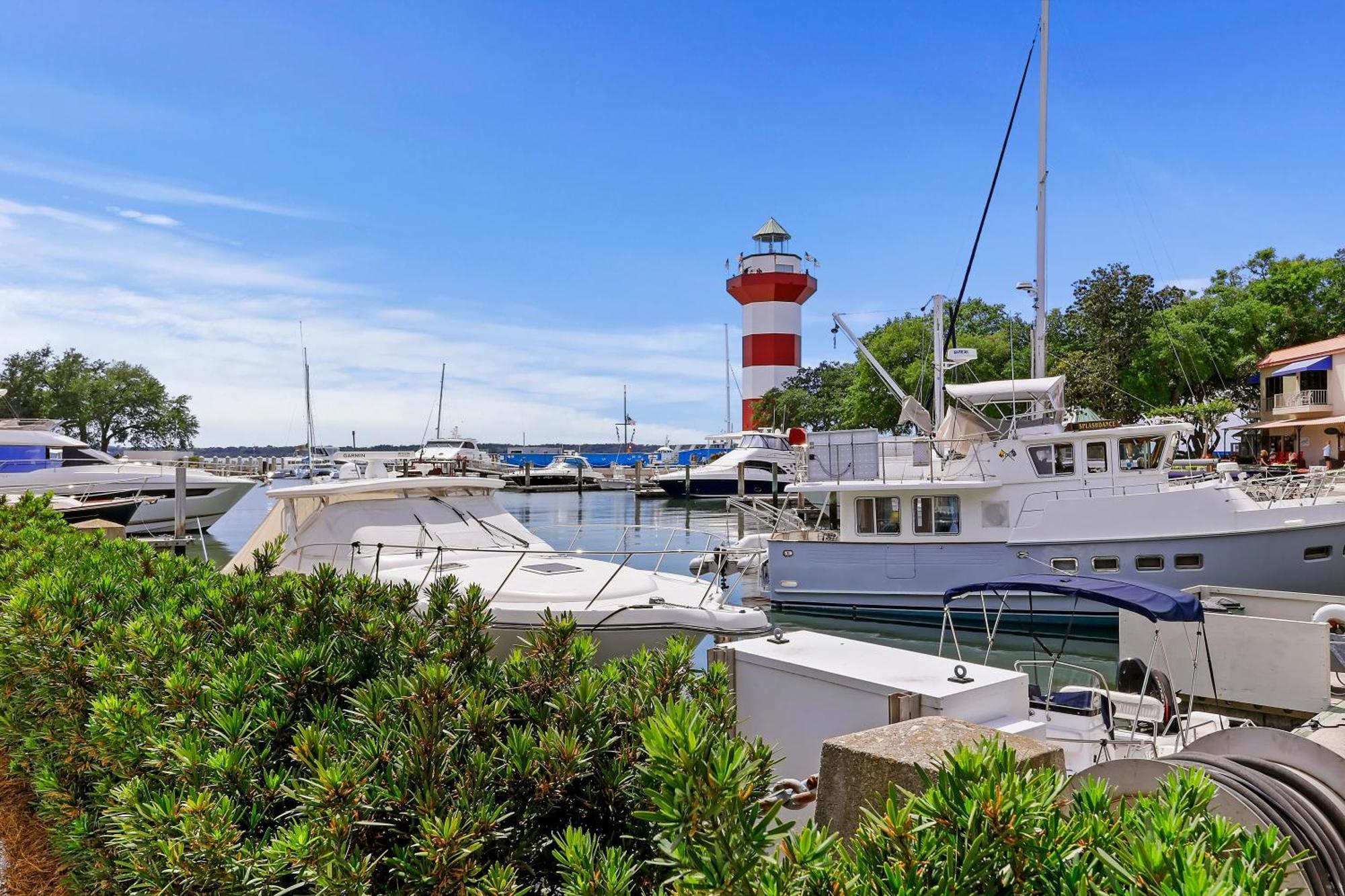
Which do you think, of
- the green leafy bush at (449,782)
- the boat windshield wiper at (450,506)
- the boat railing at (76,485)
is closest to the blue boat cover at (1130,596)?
the green leafy bush at (449,782)

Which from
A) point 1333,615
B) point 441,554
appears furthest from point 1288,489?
point 441,554

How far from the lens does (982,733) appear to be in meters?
3.11

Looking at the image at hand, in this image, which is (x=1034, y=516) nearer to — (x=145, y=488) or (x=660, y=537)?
(x=660, y=537)

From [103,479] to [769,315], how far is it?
45.3 meters

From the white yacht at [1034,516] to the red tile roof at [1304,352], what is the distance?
2219 centimetres

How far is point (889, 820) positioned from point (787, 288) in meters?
64.3

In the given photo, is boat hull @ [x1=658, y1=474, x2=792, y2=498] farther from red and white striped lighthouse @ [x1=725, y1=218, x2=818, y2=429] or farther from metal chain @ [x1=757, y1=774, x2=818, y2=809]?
metal chain @ [x1=757, y1=774, x2=818, y2=809]

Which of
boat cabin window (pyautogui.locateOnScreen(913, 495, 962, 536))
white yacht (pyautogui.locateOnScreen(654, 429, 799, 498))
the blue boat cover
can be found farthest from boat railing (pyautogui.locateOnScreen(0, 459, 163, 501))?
white yacht (pyautogui.locateOnScreen(654, 429, 799, 498))

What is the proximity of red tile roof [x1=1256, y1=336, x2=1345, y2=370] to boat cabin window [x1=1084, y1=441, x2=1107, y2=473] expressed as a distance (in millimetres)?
27680

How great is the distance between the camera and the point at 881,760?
2.98 meters

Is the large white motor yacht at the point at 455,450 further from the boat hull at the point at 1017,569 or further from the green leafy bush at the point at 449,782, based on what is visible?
the green leafy bush at the point at 449,782

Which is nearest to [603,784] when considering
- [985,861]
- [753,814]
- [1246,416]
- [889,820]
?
[753,814]

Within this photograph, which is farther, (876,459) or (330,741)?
(876,459)

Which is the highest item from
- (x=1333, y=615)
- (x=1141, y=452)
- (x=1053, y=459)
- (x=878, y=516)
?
(x=1141, y=452)
